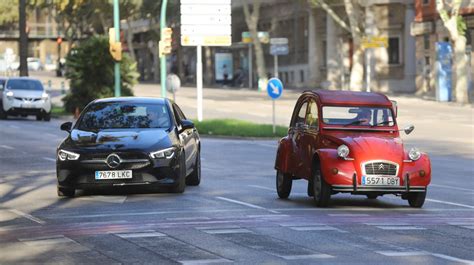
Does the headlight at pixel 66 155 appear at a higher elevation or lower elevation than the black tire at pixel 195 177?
higher

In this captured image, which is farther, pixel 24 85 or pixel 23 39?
pixel 23 39

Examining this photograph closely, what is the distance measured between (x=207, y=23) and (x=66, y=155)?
2580 centimetres

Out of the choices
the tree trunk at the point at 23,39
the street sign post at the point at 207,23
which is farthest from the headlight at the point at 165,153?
the tree trunk at the point at 23,39

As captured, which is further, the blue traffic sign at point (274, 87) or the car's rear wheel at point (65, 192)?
the blue traffic sign at point (274, 87)

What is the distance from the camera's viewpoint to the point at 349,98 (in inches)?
727

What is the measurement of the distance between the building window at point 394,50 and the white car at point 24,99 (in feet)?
111

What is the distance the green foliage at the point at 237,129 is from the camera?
38.7 m

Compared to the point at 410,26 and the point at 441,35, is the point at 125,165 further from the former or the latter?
the point at 410,26

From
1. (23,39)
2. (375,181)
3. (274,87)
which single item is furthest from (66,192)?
(23,39)

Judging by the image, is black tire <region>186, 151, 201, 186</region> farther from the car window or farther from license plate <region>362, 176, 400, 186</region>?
license plate <region>362, 176, 400, 186</region>

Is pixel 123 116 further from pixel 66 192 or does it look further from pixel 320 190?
pixel 320 190

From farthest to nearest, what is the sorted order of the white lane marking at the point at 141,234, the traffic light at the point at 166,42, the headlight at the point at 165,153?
1. the traffic light at the point at 166,42
2. the headlight at the point at 165,153
3. the white lane marking at the point at 141,234

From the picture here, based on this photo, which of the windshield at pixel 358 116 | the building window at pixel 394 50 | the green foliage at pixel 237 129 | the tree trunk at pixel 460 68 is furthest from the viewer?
the building window at pixel 394 50

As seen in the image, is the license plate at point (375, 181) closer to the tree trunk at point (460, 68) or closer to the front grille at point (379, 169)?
the front grille at point (379, 169)
